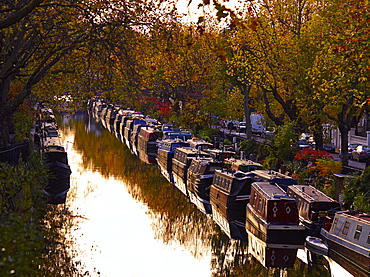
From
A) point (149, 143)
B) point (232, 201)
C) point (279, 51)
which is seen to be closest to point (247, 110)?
point (149, 143)

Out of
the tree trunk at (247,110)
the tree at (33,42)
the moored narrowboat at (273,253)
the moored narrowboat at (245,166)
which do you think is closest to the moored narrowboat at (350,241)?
the moored narrowboat at (273,253)

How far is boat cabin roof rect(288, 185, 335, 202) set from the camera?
30.5m

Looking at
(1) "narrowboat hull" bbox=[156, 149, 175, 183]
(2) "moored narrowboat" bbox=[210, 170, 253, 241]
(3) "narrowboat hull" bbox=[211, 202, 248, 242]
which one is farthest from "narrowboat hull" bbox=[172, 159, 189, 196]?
(3) "narrowboat hull" bbox=[211, 202, 248, 242]

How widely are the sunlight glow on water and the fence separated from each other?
15.4 ft

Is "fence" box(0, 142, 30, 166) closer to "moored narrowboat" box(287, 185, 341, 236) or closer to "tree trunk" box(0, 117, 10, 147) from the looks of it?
"tree trunk" box(0, 117, 10, 147)

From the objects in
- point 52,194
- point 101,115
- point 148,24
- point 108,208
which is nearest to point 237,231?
point 108,208

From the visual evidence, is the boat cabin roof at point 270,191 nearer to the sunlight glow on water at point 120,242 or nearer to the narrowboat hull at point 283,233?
the narrowboat hull at point 283,233

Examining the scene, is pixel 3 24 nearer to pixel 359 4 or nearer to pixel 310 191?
pixel 359 4

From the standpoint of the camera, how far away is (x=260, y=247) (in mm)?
29375

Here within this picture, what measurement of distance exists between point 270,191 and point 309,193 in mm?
2012

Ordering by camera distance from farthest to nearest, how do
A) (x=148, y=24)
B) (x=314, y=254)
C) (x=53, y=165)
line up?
(x=53, y=165), (x=314, y=254), (x=148, y=24)

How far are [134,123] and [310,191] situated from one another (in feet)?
189

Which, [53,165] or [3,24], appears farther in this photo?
[53,165]

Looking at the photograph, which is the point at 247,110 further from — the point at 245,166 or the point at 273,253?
the point at 273,253
